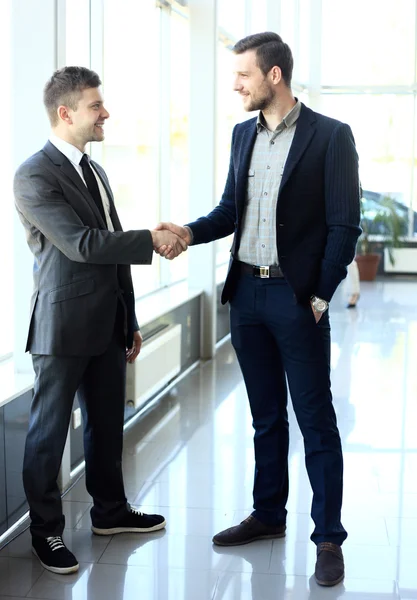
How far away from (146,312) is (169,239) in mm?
2387

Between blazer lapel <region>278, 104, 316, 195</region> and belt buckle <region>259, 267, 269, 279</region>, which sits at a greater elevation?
blazer lapel <region>278, 104, 316, 195</region>

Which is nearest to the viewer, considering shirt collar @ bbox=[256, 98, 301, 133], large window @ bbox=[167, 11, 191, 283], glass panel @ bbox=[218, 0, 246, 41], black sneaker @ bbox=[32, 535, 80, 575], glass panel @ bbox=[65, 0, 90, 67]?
shirt collar @ bbox=[256, 98, 301, 133]

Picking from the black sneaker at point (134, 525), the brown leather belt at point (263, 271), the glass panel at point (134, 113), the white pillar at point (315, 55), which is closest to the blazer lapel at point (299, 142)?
the brown leather belt at point (263, 271)

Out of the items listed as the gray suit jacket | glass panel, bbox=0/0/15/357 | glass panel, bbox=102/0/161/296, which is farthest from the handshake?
glass panel, bbox=102/0/161/296

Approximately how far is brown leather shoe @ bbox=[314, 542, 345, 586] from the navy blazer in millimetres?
903

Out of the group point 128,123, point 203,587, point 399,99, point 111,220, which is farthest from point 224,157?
point 203,587

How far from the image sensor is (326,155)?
9.67 feet

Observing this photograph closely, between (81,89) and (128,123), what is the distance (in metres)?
3.05

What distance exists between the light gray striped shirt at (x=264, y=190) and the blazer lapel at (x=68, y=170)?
560mm

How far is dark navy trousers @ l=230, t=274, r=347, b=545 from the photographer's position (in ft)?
10.0

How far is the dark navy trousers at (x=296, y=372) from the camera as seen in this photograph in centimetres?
305

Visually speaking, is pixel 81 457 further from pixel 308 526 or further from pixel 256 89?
pixel 256 89

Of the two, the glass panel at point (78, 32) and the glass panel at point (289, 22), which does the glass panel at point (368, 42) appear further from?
the glass panel at point (78, 32)

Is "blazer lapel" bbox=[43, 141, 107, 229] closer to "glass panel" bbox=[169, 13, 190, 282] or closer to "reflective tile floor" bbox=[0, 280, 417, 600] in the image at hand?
"reflective tile floor" bbox=[0, 280, 417, 600]
